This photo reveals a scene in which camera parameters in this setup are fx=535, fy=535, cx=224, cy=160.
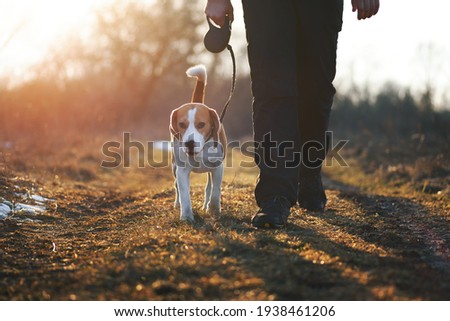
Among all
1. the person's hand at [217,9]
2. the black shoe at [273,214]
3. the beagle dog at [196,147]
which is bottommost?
the black shoe at [273,214]

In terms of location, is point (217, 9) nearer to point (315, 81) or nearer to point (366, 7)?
point (315, 81)

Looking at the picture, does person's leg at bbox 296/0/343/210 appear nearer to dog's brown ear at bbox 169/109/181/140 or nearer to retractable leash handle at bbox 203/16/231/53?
retractable leash handle at bbox 203/16/231/53

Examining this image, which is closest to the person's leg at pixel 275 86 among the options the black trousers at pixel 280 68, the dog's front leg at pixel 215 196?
the black trousers at pixel 280 68

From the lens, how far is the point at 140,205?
17.3 ft

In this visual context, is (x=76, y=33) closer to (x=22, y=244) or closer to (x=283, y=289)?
(x=22, y=244)

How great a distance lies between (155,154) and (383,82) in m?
11.0

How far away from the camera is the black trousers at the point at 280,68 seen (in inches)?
→ 147

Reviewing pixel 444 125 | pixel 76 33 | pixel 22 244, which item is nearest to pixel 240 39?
pixel 76 33

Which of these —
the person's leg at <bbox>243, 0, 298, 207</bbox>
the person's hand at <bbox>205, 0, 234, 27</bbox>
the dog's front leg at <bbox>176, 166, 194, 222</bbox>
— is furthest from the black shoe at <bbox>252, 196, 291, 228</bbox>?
the person's hand at <bbox>205, 0, 234, 27</bbox>

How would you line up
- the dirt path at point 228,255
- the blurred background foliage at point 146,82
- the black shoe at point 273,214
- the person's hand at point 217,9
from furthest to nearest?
the blurred background foliage at point 146,82 → the person's hand at point 217,9 → the black shoe at point 273,214 → the dirt path at point 228,255

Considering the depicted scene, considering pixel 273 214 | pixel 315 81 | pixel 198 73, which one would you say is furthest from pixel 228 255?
pixel 198 73

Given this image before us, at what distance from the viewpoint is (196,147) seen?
4.19 m

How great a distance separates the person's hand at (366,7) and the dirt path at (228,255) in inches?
61.3

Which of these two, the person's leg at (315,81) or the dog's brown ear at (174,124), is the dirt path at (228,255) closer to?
the person's leg at (315,81)
